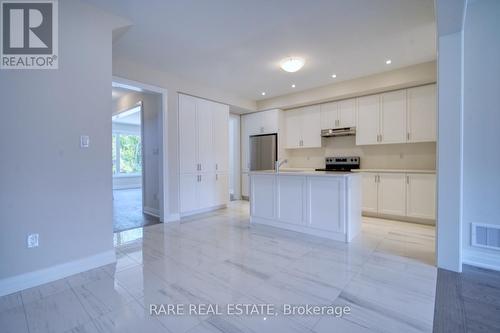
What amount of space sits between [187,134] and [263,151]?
222cm

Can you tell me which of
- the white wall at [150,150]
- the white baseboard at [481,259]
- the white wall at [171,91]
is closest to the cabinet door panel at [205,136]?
the white wall at [171,91]

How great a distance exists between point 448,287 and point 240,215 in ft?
10.9

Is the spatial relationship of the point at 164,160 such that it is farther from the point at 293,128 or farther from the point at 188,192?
the point at 293,128

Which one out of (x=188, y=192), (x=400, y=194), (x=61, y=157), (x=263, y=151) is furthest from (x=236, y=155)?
(x=61, y=157)

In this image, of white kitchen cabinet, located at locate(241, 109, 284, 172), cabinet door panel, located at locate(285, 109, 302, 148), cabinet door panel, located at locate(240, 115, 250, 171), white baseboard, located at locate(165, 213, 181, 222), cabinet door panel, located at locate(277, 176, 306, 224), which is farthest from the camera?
cabinet door panel, located at locate(240, 115, 250, 171)

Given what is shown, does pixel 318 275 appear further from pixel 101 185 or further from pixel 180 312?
pixel 101 185

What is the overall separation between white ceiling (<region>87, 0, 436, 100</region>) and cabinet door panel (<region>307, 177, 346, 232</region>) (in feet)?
6.28

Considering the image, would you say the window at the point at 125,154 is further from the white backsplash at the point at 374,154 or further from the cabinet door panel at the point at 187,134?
the white backsplash at the point at 374,154

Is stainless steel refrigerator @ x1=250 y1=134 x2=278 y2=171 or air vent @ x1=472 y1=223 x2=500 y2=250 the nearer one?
air vent @ x1=472 y1=223 x2=500 y2=250

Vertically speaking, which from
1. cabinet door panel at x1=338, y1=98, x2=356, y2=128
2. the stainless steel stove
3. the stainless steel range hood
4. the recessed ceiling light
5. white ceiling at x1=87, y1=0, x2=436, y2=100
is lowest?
the stainless steel stove

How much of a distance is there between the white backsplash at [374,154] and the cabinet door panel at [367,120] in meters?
0.36

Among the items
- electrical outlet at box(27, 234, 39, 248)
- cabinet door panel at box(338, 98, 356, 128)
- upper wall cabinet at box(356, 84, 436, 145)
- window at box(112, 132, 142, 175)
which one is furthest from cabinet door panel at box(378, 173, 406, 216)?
window at box(112, 132, 142, 175)

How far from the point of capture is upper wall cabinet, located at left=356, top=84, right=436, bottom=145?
159 inches
